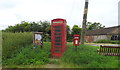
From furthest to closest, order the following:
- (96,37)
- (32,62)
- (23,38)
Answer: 1. (96,37)
2. (23,38)
3. (32,62)

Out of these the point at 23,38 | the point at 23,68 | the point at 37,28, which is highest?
the point at 37,28

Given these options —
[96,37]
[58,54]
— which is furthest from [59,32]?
[96,37]

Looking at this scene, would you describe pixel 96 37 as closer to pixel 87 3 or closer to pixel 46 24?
pixel 46 24

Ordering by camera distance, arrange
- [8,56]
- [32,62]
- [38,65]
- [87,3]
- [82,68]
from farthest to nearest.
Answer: [87,3], [8,56], [32,62], [38,65], [82,68]

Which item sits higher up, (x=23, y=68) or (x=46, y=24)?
(x=46, y=24)

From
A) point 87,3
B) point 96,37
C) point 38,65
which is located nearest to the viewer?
point 38,65

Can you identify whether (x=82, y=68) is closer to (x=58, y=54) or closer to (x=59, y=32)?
(x=58, y=54)

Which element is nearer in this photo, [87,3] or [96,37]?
[87,3]

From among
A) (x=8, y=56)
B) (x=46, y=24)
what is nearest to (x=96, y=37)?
(x=46, y=24)

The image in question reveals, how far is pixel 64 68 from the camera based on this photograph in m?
4.83

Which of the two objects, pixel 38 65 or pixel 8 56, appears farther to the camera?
pixel 8 56

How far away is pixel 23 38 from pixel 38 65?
12.6 ft

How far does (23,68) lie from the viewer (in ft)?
16.3

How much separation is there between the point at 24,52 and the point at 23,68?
6.30 ft
